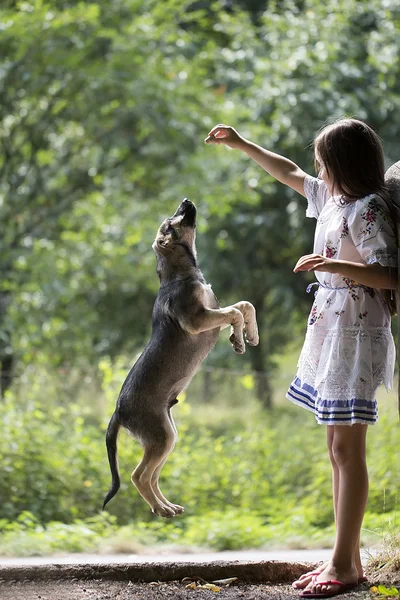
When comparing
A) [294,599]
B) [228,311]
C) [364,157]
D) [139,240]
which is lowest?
[139,240]

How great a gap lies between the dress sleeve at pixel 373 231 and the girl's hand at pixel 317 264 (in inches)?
6.3

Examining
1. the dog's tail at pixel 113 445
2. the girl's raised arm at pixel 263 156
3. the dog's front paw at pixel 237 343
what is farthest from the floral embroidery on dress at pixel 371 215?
the dog's tail at pixel 113 445

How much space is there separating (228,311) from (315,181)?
874 millimetres

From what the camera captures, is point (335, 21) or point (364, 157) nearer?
point (364, 157)

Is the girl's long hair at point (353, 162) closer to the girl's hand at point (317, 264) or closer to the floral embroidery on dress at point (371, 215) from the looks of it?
the floral embroidery on dress at point (371, 215)

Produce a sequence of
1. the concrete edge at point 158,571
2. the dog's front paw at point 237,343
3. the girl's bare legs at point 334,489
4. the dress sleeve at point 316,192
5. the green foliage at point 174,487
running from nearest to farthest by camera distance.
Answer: the dog's front paw at point 237,343 → the girl's bare legs at point 334,489 → the dress sleeve at point 316,192 → the concrete edge at point 158,571 → the green foliage at point 174,487

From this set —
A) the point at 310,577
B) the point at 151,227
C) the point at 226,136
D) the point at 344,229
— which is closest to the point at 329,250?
the point at 344,229

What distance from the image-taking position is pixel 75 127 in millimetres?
9281

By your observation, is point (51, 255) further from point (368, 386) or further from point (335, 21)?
point (368, 386)

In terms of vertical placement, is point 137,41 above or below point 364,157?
below

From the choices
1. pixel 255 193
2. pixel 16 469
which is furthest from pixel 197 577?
pixel 255 193

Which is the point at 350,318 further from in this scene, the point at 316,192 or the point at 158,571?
the point at 158,571

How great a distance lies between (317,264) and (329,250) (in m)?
0.29

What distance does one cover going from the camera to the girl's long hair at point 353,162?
3.20m
